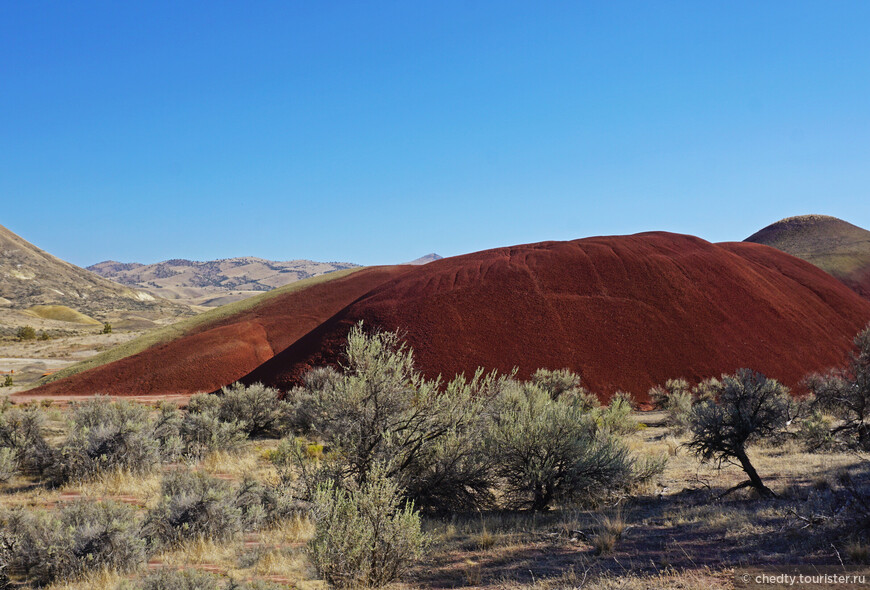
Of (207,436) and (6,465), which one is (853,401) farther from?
(6,465)

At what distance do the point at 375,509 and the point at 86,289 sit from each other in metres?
120

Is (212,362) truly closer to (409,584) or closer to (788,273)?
(409,584)

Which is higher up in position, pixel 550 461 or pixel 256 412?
pixel 550 461

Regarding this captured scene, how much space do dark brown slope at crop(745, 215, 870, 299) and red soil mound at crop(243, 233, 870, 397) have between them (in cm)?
2919

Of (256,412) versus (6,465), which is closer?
(6,465)

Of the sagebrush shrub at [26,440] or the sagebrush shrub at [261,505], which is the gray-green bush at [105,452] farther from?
the sagebrush shrub at [261,505]

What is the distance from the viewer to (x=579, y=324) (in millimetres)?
28016

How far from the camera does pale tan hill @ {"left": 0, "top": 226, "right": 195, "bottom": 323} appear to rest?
79.0 metres

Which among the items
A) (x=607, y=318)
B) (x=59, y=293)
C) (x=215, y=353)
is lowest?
(x=215, y=353)

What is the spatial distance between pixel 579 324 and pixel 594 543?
2312 centimetres

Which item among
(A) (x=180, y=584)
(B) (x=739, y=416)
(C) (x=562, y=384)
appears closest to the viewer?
(A) (x=180, y=584)

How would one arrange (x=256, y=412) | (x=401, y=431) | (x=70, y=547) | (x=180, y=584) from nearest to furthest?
(x=180, y=584), (x=70, y=547), (x=401, y=431), (x=256, y=412)

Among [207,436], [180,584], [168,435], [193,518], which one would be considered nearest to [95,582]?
[193,518]

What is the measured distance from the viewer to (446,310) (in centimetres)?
2920
